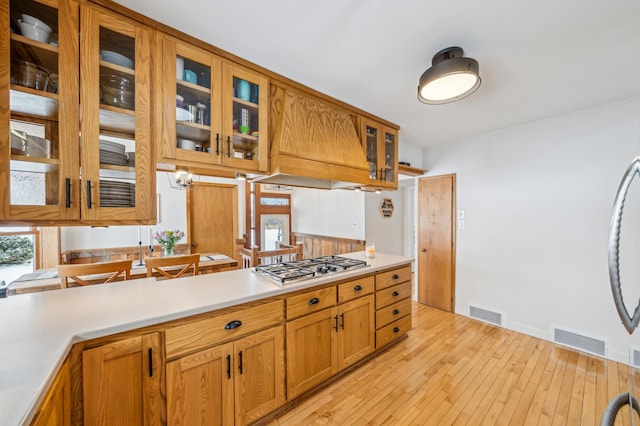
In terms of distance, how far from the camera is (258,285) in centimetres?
177

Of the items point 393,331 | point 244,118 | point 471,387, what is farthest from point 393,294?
point 244,118

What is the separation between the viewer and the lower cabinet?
4.42 ft

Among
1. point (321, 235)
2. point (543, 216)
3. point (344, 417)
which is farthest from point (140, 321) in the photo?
point (321, 235)

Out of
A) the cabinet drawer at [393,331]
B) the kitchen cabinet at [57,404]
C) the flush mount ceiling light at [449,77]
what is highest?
the flush mount ceiling light at [449,77]

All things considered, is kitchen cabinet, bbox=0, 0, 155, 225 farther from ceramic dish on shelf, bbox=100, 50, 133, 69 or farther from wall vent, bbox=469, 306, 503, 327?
wall vent, bbox=469, 306, 503, 327

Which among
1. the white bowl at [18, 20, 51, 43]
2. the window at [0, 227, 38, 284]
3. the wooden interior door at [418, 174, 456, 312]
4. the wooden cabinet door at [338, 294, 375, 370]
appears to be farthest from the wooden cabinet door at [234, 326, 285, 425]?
the window at [0, 227, 38, 284]

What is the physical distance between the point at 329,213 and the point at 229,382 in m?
4.25

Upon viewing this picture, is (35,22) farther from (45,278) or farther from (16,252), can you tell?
(16,252)

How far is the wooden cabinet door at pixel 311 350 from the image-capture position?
1.77 meters

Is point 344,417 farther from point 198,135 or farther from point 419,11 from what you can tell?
point 419,11

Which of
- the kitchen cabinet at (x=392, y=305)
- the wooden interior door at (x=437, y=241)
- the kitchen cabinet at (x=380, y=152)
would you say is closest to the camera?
the kitchen cabinet at (x=392, y=305)

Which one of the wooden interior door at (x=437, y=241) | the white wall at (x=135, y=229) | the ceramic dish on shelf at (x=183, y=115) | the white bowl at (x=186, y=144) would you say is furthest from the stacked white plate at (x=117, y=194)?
the wooden interior door at (x=437, y=241)

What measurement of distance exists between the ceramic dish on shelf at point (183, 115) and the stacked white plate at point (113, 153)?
368mm

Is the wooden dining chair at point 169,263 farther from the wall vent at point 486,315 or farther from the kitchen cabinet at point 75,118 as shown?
the wall vent at point 486,315
